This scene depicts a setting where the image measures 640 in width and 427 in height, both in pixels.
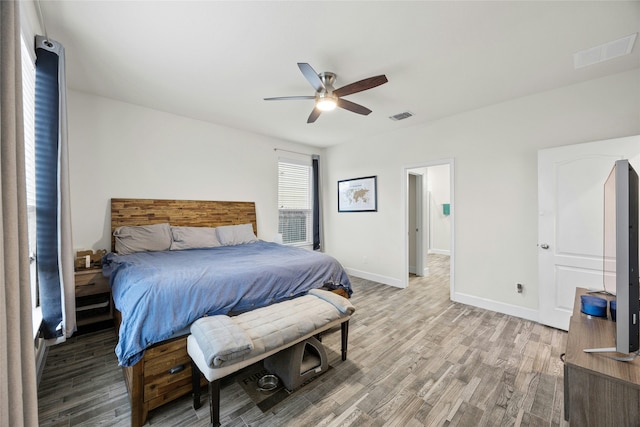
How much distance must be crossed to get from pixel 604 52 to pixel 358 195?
3.49m

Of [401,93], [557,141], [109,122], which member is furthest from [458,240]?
[109,122]

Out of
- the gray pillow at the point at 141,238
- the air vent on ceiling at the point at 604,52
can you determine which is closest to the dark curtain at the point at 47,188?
the gray pillow at the point at 141,238

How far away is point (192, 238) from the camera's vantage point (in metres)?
3.56

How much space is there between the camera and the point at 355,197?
5.13 metres

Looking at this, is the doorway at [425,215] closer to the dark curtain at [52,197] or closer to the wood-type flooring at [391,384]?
the wood-type flooring at [391,384]

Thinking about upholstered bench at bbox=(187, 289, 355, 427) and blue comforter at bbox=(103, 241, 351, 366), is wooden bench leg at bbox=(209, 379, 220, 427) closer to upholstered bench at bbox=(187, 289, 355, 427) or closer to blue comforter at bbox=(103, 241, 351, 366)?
upholstered bench at bbox=(187, 289, 355, 427)

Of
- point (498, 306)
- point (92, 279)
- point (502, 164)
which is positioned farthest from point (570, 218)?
point (92, 279)

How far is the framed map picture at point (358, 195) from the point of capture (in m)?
4.82

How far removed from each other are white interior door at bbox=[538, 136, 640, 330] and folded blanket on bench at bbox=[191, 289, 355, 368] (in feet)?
8.15

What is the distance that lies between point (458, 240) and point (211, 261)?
333 cm

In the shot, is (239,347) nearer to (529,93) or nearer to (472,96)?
(472,96)

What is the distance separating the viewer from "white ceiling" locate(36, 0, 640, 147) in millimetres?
1802

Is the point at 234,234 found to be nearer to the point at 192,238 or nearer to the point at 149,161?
the point at 192,238

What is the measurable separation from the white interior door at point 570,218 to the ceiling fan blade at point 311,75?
8.68ft
